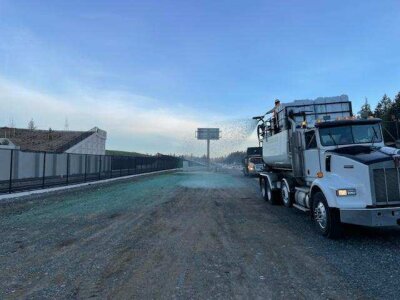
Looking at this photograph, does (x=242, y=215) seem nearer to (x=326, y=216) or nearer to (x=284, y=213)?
(x=284, y=213)

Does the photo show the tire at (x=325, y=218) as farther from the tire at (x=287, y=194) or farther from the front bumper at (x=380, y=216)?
the tire at (x=287, y=194)

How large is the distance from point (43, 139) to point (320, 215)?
184 feet

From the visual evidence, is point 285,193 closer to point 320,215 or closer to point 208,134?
point 320,215

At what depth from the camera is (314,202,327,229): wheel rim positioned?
27.5ft

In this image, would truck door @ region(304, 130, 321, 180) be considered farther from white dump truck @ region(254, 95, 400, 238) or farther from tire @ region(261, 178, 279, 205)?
tire @ region(261, 178, 279, 205)

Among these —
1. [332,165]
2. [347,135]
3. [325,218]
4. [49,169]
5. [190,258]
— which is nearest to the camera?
[190,258]

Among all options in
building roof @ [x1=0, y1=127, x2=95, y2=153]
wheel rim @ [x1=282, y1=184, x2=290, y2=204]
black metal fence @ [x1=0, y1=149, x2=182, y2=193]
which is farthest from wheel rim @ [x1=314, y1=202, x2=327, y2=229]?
building roof @ [x1=0, y1=127, x2=95, y2=153]

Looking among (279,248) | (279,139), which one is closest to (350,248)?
(279,248)

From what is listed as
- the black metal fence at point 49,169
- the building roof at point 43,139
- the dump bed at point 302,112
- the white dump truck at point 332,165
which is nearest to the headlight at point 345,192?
the white dump truck at point 332,165

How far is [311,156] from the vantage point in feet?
32.9

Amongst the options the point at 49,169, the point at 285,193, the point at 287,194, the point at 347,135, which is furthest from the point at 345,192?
the point at 49,169

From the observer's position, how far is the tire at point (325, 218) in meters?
8.03

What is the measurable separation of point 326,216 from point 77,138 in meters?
50.9

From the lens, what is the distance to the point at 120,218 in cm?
1119
